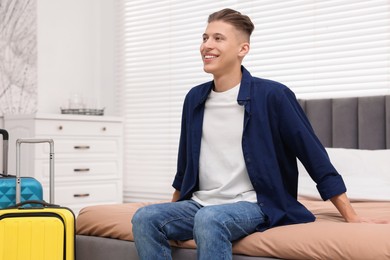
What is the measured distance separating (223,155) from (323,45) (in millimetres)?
2206

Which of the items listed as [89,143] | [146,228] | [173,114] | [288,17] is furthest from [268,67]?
[146,228]

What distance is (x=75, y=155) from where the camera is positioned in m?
4.30

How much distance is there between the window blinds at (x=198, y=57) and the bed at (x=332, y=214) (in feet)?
0.95

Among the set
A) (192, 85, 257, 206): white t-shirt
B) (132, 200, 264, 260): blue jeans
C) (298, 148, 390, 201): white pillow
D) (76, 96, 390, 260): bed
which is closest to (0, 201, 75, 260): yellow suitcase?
(76, 96, 390, 260): bed

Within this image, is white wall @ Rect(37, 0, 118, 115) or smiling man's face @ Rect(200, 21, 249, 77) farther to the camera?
white wall @ Rect(37, 0, 118, 115)

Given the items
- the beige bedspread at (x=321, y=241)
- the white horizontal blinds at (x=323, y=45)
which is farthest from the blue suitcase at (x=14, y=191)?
the white horizontal blinds at (x=323, y=45)

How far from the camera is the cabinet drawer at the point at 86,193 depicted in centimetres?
423

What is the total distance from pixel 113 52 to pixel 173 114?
902 millimetres

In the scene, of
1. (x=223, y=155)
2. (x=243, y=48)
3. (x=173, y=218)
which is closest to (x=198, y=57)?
(x=243, y=48)

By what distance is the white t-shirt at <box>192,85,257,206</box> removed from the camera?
6.68 ft

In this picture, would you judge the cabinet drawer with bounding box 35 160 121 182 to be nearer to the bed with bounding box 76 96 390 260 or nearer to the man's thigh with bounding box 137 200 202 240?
the bed with bounding box 76 96 390 260

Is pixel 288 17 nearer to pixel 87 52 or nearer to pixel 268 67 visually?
pixel 268 67

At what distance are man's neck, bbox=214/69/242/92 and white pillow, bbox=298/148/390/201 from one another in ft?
3.51

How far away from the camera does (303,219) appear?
205cm
